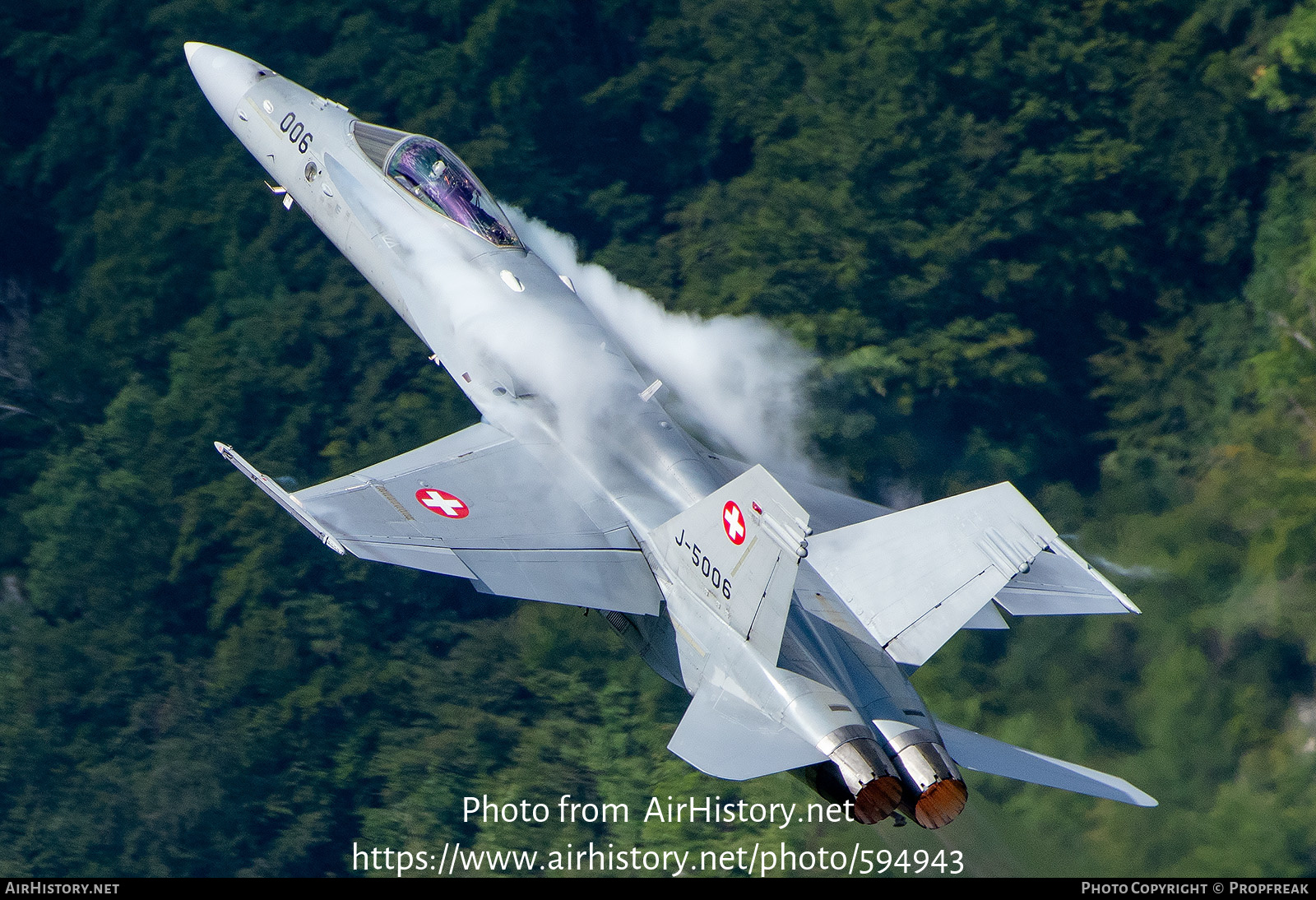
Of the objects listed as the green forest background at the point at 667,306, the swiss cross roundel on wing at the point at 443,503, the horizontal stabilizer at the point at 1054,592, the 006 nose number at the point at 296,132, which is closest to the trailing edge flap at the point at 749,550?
the swiss cross roundel on wing at the point at 443,503

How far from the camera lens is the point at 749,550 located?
11383mm

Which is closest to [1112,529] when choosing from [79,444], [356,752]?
[356,752]

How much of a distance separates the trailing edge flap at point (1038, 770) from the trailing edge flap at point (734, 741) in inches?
49.5

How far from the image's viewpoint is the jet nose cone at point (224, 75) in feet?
54.6

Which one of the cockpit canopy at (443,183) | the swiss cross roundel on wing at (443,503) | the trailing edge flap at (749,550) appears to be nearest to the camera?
the trailing edge flap at (749,550)

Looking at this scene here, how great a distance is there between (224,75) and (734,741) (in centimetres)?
965

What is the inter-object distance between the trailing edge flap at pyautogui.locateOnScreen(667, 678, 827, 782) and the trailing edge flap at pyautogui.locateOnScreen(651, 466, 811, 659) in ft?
1.64

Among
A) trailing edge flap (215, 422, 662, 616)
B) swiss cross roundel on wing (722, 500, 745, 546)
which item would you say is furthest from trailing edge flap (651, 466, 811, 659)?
trailing edge flap (215, 422, 662, 616)

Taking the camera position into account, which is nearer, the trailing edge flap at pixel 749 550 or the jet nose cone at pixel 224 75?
the trailing edge flap at pixel 749 550

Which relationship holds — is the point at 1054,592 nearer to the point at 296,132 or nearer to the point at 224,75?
the point at 296,132

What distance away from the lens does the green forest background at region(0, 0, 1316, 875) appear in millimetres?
17141

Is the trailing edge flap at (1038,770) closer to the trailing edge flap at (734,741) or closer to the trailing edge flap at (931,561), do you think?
the trailing edge flap at (931,561)

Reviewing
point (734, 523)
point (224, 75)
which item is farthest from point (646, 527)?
point (224, 75)

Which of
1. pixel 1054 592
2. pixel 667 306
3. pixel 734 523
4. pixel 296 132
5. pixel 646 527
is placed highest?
pixel 296 132
